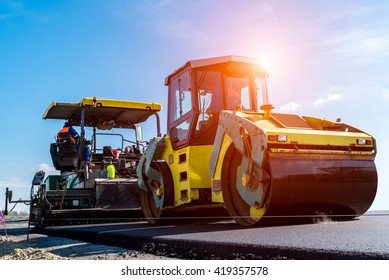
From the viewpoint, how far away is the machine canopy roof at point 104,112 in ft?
28.4

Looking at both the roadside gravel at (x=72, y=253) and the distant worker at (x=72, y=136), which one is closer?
the roadside gravel at (x=72, y=253)

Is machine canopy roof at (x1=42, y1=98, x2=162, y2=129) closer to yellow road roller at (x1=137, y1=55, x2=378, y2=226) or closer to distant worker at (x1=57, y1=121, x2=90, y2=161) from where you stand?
distant worker at (x1=57, y1=121, x2=90, y2=161)

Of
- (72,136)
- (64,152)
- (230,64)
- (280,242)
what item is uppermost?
(230,64)

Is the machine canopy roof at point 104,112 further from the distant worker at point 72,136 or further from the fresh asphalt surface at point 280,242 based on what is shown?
the fresh asphalt surface at point 280,242

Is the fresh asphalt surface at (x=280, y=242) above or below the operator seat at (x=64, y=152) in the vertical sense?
below

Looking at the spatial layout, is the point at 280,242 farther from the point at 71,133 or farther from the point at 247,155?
the point at 71,133

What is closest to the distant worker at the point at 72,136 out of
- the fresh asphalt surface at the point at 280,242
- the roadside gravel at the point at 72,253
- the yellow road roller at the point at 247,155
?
the yellow road roller at the point at 247,155

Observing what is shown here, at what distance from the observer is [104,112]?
9047mm

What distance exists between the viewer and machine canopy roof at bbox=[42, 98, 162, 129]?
8.66 m

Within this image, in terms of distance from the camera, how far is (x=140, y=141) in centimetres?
953

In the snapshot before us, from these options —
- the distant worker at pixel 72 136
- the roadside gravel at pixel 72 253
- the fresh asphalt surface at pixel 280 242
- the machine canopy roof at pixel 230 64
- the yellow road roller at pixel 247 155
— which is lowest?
the roadside gravel at pixel 72 253

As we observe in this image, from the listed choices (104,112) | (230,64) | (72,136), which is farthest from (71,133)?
(230,64)
